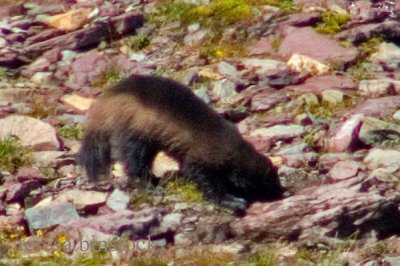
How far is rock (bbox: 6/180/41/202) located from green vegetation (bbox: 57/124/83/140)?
1.02m

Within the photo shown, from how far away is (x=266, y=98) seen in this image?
31.2 feet

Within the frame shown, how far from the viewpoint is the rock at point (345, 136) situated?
8.59 meters

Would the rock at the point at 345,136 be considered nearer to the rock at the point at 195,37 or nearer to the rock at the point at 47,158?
the rock at the point at 47,158

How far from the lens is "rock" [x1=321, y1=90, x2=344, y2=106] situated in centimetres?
941

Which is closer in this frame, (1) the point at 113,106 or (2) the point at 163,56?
(1) the point at 113,106

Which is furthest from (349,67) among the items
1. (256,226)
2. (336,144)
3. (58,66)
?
(256,226)

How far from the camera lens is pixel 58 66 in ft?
34.6

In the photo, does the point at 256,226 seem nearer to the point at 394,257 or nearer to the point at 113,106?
the point at 394,257

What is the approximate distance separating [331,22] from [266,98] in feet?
5.02

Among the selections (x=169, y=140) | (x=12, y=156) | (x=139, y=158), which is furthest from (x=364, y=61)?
(x=12, y=156)

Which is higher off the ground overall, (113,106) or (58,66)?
(113,106)

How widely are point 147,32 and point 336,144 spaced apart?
288 cm

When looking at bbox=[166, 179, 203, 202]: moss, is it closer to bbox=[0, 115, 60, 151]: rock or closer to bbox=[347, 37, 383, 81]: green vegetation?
bbox=[0, 115, 60, 151]: rock

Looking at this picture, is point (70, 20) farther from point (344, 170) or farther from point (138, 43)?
point (344, 170)
